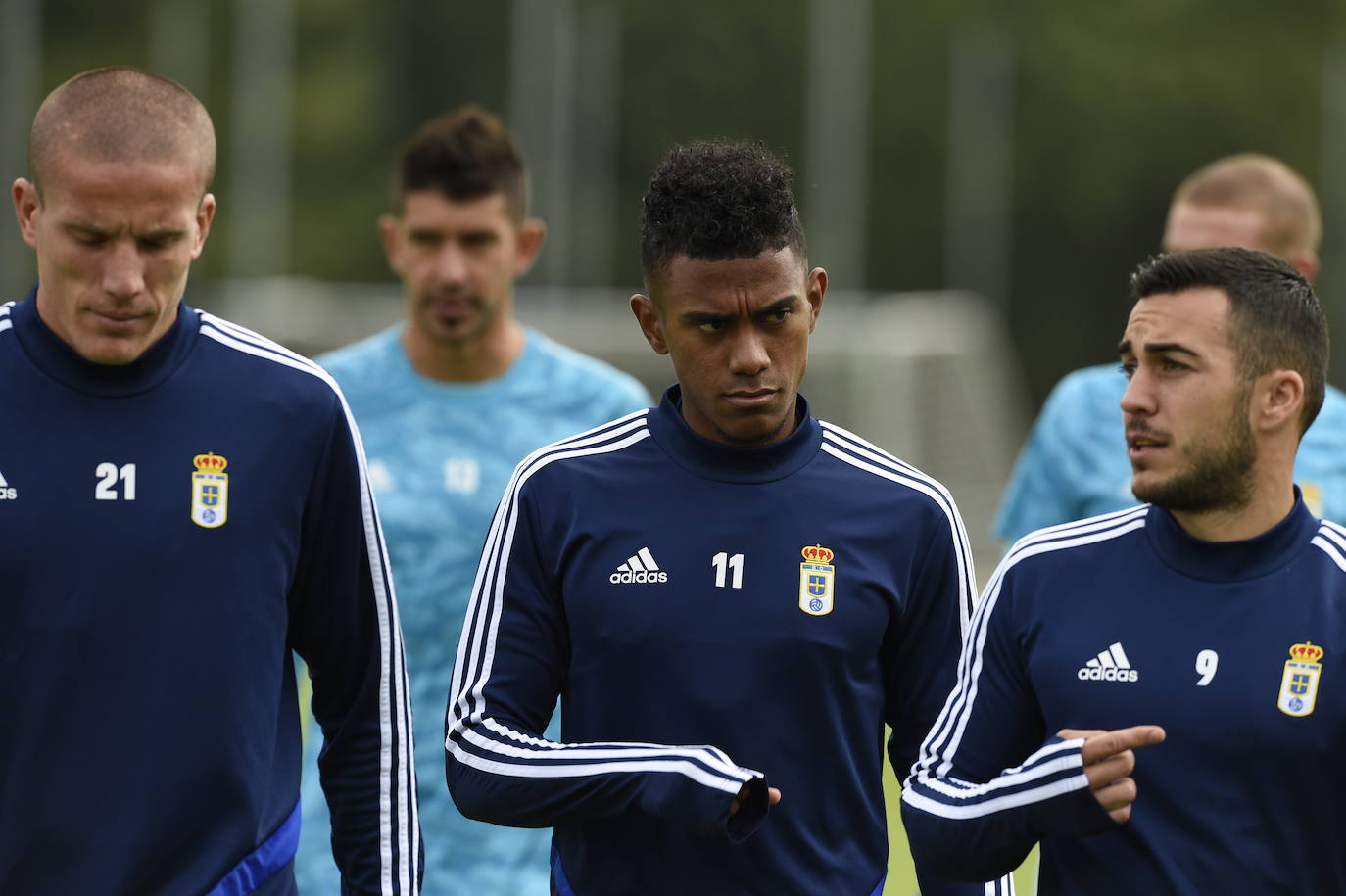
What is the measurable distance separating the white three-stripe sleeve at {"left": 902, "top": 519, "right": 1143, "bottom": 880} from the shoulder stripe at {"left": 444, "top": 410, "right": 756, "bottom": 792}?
0.39 metres

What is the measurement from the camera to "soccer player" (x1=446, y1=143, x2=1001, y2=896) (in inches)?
145

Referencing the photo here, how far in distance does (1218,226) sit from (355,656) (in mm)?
3039

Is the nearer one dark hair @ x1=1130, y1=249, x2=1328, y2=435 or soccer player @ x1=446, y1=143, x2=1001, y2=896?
soccer player @ x1=446, y1=143, x2=1001, y2=896

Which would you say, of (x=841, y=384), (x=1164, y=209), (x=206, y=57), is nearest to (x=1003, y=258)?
(x=1164, y=209)

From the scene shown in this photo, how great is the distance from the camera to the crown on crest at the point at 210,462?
12.5 feet

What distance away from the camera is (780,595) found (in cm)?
374

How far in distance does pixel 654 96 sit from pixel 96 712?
24478 mm

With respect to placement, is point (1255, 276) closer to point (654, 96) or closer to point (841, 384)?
point (841, 384)

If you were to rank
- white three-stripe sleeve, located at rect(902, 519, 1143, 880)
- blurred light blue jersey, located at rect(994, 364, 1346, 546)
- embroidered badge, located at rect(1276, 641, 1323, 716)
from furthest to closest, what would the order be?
blurred light blue jersey, located at rect(994, 364, 1346, 546) → embroidered badge, located at rect(1276, 641, 1323, 716) → white three-stripe sleeve, located at rect(902, 519, 1143, 880)

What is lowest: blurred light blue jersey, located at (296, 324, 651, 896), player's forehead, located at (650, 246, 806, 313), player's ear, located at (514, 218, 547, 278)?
blurred light blue jersey, located at (296, 324, 651, 896)

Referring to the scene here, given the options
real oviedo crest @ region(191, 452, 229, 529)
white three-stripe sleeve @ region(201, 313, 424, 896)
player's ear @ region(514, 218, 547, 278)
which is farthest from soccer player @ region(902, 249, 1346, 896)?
player's ear @ region(514, 218, 547, 278)

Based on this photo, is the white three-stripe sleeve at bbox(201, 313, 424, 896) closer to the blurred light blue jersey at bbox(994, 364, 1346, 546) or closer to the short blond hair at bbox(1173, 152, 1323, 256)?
the blurred light blue jersey at bbox(994, 364, 1346, 546)

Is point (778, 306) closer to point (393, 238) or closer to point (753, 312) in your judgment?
point (753, 312)

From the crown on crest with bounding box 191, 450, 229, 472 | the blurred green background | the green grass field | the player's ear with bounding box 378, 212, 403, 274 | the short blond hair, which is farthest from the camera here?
the blurred green background
